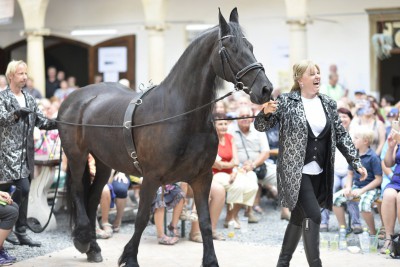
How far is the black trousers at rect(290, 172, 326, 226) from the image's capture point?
18.8ft

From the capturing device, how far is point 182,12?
64.7 ft

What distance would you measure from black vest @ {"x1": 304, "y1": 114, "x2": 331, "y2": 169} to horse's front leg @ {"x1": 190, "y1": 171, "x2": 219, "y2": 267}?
93 cm

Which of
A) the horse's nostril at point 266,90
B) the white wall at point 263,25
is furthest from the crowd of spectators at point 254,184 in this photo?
the white wall at point 263,25

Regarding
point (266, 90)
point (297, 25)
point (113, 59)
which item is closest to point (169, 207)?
point (266, 90)

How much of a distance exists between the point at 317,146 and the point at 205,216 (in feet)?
3.75

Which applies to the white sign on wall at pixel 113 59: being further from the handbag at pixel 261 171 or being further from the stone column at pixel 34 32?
the handbag at pixel 261 171

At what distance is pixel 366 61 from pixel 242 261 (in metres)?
11.2

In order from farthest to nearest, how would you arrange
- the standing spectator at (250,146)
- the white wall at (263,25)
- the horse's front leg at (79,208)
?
the white wall at (263,25), the standing spectator at (250,146), the horse's front leg at (79,208)

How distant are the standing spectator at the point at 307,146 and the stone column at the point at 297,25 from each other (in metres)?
10.3

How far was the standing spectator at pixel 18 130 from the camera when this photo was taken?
7629mm

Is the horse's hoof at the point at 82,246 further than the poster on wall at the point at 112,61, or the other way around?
the poster on wall at the point at 112,61

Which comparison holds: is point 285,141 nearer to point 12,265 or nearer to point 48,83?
point 12,265

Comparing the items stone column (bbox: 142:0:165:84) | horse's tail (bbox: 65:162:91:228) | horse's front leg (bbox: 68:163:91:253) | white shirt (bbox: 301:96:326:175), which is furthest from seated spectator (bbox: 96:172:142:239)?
stone column (bbox: 142:0:165:84)

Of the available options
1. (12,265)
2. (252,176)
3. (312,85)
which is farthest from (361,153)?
(12,265)
